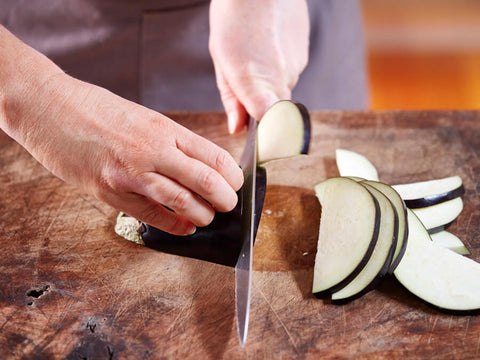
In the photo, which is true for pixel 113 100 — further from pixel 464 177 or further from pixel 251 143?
pixel 464 177

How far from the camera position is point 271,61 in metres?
1.89

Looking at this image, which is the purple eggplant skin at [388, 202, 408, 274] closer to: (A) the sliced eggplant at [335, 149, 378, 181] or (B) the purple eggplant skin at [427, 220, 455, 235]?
(B) the purple eggplant skin at [427, 220, 455, 235]

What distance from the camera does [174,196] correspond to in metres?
1.34

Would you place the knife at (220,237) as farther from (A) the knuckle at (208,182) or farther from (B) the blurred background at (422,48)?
(B) the blurred background at (422,48)

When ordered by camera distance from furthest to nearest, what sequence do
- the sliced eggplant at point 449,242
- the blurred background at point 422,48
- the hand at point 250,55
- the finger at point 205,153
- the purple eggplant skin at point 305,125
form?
1. the blurred background at point 422,48
2. the hand at point 250,55
3. the purple eggplant skin at point 305,125
4. the sliced eggplant at point 449,242
5. the finger at point 205,153

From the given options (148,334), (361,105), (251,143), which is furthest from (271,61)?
(148,334)

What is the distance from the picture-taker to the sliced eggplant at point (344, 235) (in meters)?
1.35

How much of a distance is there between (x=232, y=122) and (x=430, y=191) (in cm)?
70

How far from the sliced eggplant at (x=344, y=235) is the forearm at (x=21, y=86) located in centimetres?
80

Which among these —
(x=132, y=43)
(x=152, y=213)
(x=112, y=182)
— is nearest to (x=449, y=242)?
(x=152, y=213)

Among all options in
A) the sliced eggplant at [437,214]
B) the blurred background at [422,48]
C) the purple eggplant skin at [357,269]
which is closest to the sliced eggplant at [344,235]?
the purple eggplant skin at [357,269]

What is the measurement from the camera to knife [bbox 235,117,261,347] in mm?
1257

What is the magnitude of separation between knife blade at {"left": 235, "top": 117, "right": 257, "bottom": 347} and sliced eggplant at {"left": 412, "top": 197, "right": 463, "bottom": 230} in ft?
1.58

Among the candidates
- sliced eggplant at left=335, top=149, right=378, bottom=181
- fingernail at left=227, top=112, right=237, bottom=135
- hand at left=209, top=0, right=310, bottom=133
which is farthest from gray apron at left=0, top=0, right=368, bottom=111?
sliced eggplant at left=335, top=149, right=378, bottom=181
